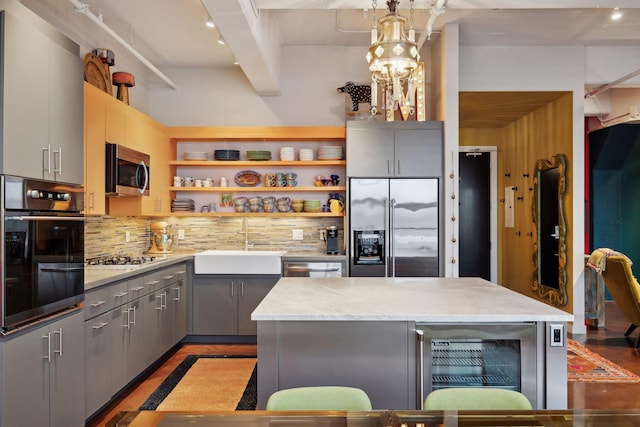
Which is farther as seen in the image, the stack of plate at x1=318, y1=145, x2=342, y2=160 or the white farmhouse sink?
the stack of plate at x1=318, y1=145, x2=342, y2=160

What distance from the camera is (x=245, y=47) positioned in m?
3.79

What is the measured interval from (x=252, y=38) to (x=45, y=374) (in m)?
→ 2.68

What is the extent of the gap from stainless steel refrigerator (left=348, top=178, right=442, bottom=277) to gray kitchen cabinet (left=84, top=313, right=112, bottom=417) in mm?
2479

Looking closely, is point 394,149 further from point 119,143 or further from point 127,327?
point 127,327

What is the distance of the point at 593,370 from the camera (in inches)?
157

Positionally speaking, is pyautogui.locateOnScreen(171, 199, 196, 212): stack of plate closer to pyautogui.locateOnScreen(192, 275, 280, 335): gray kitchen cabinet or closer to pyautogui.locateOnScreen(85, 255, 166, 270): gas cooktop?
pyautogui.locateOnScreen(192, 275, 280, 335): gray kitchen cabinet

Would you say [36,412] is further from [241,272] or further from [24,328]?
[241,272]

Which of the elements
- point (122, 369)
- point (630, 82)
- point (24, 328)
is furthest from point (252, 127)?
point (630, 82)

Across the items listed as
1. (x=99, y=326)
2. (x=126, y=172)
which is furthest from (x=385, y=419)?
(x=126, y=172)

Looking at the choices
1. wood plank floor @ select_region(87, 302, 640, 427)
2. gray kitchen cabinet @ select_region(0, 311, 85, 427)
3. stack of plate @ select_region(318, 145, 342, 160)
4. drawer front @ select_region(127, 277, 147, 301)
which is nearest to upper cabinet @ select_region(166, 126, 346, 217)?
stack of plate @ select_region(318, 145, 342, 160)

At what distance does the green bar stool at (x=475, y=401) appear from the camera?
4.81ft

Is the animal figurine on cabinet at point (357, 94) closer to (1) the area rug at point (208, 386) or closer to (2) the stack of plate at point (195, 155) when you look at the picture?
(2) the stack of plate at point (195, 155)

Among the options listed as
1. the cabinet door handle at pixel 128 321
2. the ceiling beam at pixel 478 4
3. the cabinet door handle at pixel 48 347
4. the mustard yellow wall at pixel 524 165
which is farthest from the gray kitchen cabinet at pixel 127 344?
the mustard yellow wall at pixel 524 165

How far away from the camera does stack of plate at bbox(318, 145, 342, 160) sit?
17.0 ft
